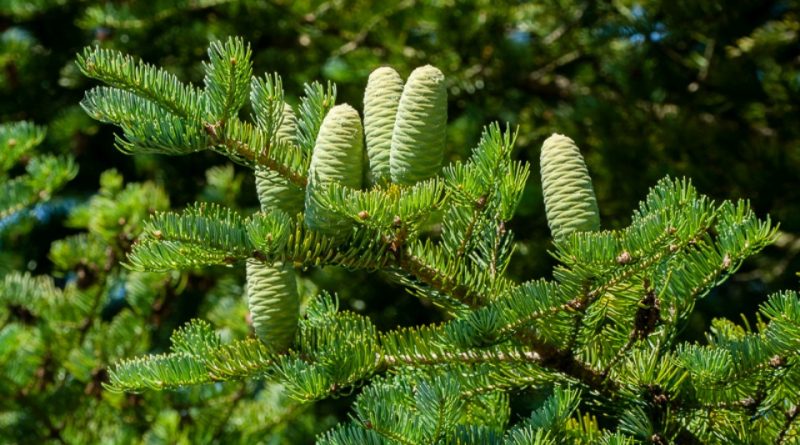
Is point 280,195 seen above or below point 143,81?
below

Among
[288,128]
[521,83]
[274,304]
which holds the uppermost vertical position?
[288,128]

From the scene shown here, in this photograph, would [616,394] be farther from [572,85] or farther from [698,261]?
A: [572,85]

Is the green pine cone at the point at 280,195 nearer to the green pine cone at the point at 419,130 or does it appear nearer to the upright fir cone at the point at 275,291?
the upright fir cone at the point at 275,291

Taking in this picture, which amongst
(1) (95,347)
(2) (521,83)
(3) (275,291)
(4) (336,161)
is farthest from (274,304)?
(2) (521,83)

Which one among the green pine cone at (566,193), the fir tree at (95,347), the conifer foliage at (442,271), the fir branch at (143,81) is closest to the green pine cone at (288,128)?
the conifer foliage at (442,271)

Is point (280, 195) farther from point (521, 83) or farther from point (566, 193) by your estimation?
point (521, 83)

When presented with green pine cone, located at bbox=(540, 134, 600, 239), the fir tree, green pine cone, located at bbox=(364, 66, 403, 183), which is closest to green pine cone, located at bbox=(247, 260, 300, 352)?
green pine cone, located at bbox=(364, 66, 403, 183)

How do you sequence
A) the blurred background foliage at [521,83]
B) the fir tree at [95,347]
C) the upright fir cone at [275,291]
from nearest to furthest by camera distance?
the upright fir cone at [275,291], the fir tree at [95,347], the blurred background foliage at [521,83]
